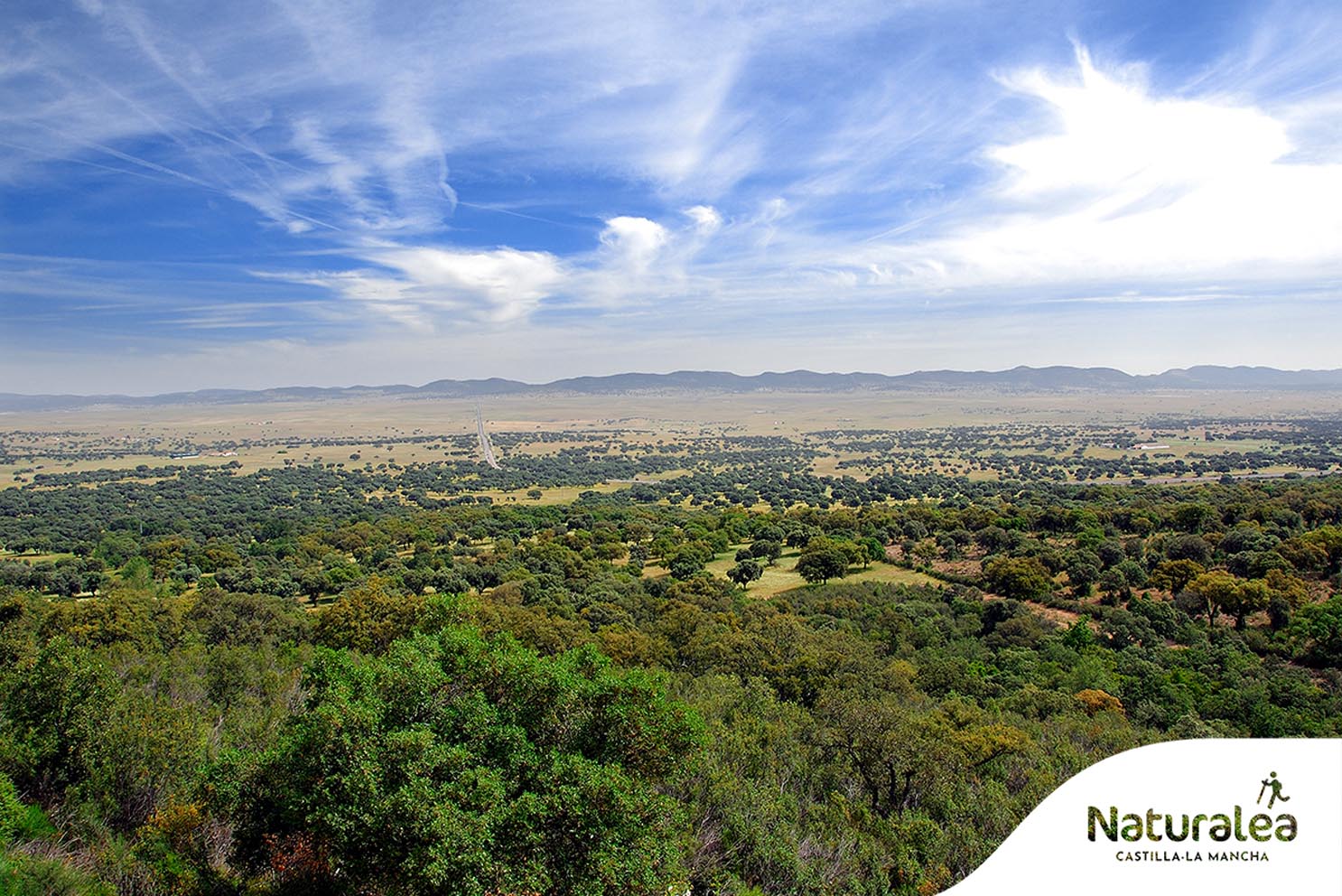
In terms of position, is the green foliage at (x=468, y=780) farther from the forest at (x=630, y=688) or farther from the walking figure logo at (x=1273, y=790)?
the walking figure logo at (x=1273, y=790)

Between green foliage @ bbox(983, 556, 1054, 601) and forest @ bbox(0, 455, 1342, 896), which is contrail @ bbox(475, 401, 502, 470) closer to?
forest @ bbox(0, 455, 1342, 896)

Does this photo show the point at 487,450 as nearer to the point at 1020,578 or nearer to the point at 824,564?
the point at 824,564

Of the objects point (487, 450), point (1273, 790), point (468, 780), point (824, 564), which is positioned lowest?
point (824, 564)

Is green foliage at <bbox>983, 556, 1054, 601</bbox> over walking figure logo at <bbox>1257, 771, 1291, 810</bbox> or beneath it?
beneath

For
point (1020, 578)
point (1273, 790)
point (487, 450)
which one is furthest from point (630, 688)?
point (487, 450)

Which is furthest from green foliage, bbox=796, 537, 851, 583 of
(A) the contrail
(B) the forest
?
(A) the contrail
